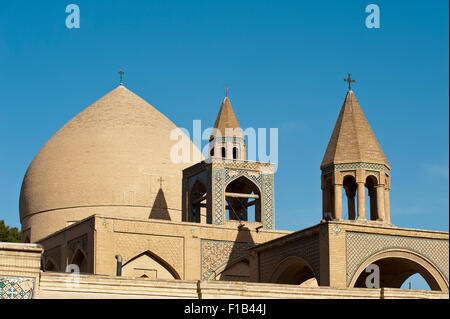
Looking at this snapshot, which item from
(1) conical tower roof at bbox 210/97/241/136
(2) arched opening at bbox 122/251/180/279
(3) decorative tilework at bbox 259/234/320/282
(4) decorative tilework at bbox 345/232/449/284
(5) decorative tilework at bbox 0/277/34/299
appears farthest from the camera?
(1) conical tower roof at bbox 210/97/241/136

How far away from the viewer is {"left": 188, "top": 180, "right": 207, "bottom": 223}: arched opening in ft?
80.4

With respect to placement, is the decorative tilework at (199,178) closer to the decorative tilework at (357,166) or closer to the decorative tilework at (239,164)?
the decorative tilework at (239,164)

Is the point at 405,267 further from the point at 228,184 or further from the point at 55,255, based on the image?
the point at 55,255

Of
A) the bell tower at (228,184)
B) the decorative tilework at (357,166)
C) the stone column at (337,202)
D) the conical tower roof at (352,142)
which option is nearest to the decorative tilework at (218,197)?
the bell tower at (228,184)

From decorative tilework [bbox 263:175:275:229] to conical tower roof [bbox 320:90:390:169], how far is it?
3.78 metres

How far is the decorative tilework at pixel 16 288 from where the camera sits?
1028 cm

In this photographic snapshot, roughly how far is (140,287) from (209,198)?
11.2 m

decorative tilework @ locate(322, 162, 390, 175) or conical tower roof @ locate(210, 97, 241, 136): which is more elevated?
conical tower roof @ locate(210, 97, 241, 136)

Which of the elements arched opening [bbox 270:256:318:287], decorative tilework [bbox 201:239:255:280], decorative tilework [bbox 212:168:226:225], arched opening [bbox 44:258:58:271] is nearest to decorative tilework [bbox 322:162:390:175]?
arched opening [bbox 270:256:318:287]

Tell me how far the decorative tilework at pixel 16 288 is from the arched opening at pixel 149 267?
1046cm

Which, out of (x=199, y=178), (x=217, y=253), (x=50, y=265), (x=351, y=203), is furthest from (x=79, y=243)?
(x=351, y=203)

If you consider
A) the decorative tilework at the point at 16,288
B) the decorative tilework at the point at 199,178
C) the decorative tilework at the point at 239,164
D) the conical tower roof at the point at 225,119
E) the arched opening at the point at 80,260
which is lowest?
the decorative tilework at the point at 16,288

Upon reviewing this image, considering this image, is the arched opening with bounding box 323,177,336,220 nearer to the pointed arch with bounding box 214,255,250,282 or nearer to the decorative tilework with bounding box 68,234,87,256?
the pointed arch with bounding box 214,255,250,282

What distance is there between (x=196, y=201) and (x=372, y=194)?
5731 mm
